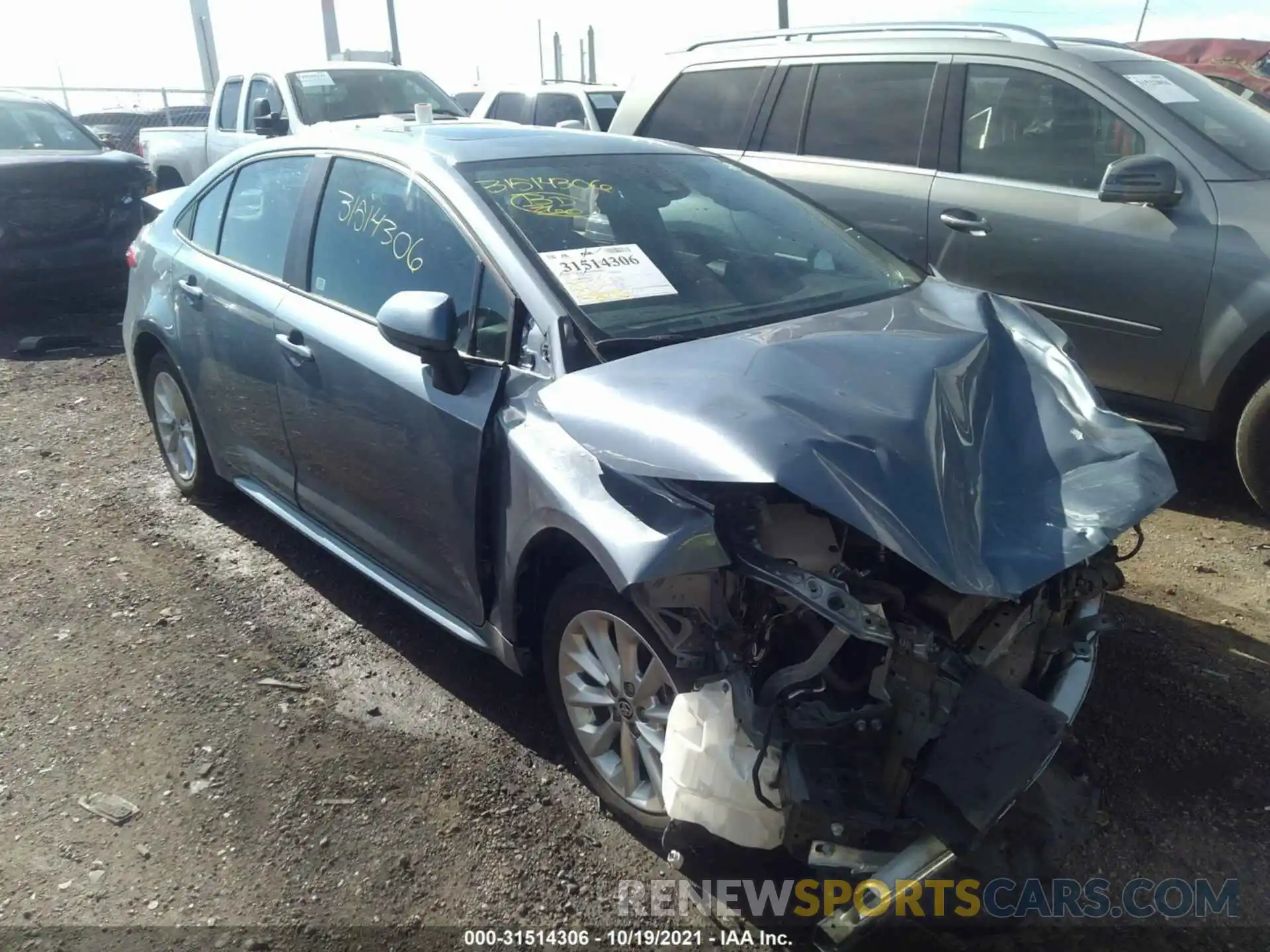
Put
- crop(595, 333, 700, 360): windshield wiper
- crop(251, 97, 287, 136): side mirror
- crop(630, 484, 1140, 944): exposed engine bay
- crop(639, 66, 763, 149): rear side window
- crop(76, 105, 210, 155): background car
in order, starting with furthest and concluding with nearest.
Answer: crop(76, 105, 210, 155): background car, crop(251, 97, 287, 136): side mirror, crop(639, 66, 763, 149): rear side window, crop(595, 333, 700, 360): windshield wiper, crop(630, 484, 1140, 944): exposed engine bay

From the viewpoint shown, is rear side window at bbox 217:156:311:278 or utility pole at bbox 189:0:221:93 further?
utility pole at bbox 189:0:221:93

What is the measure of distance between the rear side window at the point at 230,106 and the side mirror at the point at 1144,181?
9.11 m

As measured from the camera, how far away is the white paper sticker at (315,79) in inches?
395

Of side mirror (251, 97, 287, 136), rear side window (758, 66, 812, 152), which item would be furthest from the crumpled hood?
side mirror (251, 97, 287, 136)

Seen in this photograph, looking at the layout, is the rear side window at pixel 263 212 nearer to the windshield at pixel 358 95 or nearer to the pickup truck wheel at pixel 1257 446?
the pickup truck wheel at pixel 1257 446

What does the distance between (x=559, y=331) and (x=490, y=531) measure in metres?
0.60

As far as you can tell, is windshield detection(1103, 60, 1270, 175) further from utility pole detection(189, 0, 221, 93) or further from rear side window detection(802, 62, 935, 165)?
utility pole detection(189, 0, 221, 93)

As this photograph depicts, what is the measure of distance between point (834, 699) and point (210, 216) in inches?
137

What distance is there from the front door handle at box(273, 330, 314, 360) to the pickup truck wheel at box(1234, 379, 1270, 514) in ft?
12.0

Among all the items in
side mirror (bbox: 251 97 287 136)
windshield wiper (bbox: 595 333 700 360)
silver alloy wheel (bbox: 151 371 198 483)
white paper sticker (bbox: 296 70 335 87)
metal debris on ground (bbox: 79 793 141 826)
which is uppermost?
windshield wiper (bbox: 595 333 700 360)

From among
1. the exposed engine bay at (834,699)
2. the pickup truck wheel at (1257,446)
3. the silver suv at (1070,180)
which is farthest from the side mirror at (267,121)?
the exposed engine bay at (834,699)

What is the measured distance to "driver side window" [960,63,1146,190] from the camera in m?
4.70

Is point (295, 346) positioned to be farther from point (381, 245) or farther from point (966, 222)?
point (966, 222)

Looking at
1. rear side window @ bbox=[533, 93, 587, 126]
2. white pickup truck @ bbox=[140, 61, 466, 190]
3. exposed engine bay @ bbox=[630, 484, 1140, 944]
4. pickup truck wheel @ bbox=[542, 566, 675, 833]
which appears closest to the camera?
exposed engine bay @ bbox=[630, 484, 1140, 944]
